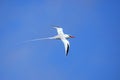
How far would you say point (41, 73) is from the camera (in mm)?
2488

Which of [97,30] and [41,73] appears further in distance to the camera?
[97,30]

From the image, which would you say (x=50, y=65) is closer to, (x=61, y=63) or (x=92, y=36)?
(x=61, y=63)
